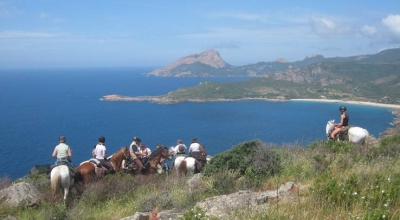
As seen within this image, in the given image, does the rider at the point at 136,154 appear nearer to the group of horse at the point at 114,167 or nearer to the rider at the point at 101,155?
the group of horse at the point at 114,167

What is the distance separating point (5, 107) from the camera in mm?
110188

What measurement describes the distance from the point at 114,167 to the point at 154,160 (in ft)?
6.51

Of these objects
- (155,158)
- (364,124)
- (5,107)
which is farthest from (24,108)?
(155,158)

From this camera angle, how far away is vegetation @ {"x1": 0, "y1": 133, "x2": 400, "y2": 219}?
4031 mm

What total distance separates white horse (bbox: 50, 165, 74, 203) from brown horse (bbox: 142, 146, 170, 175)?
409 centimetres

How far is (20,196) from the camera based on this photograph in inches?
360

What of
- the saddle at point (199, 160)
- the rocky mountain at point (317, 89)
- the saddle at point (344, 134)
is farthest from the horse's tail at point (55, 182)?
the rocky mountain at point (317, 89)

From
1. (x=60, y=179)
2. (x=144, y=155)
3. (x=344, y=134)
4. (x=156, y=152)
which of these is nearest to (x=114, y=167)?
(x=144, y=155)

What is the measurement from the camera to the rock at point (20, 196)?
8.97m

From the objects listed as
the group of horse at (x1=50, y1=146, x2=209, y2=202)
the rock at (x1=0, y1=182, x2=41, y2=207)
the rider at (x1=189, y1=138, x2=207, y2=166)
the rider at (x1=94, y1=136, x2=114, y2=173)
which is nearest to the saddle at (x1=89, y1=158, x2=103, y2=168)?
the group of horse at (x1=50, y1=146, x2=209, y2=202)

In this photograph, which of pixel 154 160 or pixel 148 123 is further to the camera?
pixel 148 123

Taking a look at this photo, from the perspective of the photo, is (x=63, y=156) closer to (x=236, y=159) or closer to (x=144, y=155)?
(x=144, y=155)

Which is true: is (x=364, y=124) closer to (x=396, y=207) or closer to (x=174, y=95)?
(x=174, y=95)

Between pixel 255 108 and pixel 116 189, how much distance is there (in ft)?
373
